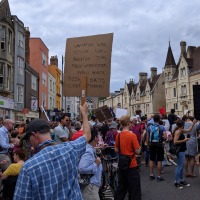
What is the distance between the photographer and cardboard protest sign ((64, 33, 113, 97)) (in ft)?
17.9

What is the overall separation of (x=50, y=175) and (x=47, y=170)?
47mm

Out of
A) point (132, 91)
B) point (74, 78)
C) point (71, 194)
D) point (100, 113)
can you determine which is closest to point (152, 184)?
point (100, 113)

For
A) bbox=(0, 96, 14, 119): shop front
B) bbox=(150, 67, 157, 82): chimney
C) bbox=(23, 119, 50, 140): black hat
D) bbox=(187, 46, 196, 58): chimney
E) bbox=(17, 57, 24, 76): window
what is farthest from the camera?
bbox=(150, 67, 157, 82): chimney

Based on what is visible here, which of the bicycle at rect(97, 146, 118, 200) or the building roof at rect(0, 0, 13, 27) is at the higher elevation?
the building roof at rect(0, 0, 13, 27)

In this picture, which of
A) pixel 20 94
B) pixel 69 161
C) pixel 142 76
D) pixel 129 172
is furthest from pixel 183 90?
pixel 69 161

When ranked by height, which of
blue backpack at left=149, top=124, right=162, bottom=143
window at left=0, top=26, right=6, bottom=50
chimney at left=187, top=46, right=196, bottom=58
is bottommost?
blue backpack at left=149, top=124, right=162, bottom=143

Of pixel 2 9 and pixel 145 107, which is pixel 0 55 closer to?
pixel 2 9

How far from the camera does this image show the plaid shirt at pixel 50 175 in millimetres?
2414

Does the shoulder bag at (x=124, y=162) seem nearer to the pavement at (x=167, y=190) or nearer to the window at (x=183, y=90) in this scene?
the pavement at (x=167, y=190)

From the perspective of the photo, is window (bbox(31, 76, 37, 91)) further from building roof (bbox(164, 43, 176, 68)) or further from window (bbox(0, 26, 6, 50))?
building roof (bbox(164, 43, 176, 68))

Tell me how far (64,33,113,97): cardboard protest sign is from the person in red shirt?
66.8 inches

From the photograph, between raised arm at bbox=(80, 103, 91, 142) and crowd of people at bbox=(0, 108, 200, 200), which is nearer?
crowd of people at bbox=(0, 108, 200, 200)

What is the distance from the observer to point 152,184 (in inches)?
375

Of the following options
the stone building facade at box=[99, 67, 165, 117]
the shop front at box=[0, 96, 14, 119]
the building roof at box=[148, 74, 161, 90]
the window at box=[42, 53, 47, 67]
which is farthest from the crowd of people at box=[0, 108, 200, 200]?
the building roof at box=[148, 74, 161, 90]
